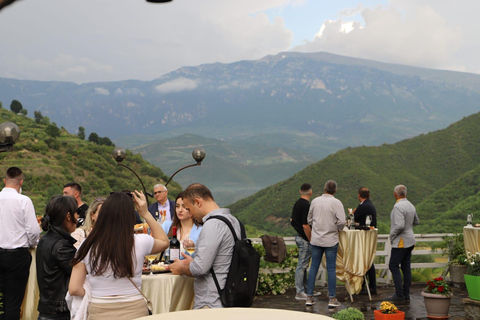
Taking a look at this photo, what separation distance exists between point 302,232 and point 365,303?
1.30 metres

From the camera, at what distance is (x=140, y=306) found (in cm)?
356

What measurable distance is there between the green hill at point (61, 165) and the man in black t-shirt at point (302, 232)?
31913 millimetres

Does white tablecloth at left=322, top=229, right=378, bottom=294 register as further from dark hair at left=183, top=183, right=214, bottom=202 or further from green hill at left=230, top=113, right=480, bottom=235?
green hill at left=230, top=113, right=480, bottom=235

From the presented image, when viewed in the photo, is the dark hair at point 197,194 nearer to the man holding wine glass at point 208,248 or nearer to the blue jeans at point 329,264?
the man holding wine glass at point 208,248

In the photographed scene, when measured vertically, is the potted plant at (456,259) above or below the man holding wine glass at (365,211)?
below

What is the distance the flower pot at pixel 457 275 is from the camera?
9.07 metres

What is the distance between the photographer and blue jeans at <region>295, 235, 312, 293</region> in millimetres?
8109

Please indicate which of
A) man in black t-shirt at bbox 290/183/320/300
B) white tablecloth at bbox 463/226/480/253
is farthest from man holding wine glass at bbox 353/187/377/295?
white tablecloth at bbox 463/226/480/253

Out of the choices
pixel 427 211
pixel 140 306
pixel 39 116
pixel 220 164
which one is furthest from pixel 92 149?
pixel 220 164

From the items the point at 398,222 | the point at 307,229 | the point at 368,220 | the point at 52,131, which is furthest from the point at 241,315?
the point at 52,131

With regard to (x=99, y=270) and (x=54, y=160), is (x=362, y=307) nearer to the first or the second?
(x=99, y=270)

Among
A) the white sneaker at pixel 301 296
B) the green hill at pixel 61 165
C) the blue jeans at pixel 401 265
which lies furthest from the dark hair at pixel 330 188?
the green hill at pixel 61 165

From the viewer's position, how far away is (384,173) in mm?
56938

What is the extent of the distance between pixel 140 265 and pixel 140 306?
0.25 m
